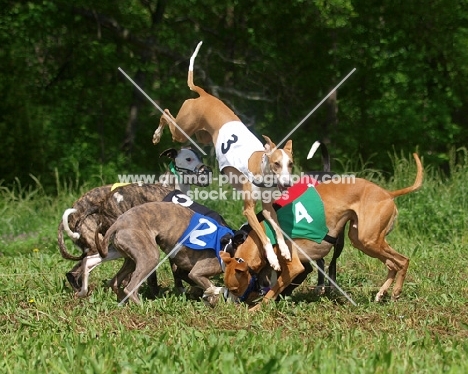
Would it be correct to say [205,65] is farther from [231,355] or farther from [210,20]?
[231,355]

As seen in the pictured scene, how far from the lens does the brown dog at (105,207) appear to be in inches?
306

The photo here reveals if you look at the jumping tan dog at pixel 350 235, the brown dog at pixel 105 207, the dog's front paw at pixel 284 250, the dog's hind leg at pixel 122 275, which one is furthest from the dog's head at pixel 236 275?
the brown dog at pixel 105 207

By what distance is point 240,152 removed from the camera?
7.40 meters

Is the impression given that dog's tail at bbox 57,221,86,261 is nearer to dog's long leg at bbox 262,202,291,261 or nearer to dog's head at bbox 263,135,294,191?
dog's long leg at bbox 262,202,291,261

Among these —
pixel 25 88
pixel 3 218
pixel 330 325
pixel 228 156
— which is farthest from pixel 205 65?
pixel 330 325

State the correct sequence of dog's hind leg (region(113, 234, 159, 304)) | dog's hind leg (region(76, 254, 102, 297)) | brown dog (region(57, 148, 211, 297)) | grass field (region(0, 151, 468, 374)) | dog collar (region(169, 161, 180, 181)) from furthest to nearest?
1. dog collar (region(169, 161, 180, 181))
2. brown dog (region(57, 148, 211, 297))
3. dog's hind leg (region(76, 254, 102, 297))
4. dog's hind leg (region(113, 234, 159, 304))
5. grass field (region(0, 151, 468, 374))

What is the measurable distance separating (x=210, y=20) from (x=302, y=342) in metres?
13.8

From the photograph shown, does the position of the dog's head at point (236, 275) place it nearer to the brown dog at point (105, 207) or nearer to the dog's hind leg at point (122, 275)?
the dog's hind leg at point (122, 275)

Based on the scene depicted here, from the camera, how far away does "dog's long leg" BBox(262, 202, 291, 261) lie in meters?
7.00

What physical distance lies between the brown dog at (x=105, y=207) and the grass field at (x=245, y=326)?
0.27 m

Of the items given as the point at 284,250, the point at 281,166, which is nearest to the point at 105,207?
the point at 284,250

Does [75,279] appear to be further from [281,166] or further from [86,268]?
[281,166]

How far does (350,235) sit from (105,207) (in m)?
2.45

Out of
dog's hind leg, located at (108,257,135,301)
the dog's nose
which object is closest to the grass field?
dog's hind leg, located at (108,257,135,301)
